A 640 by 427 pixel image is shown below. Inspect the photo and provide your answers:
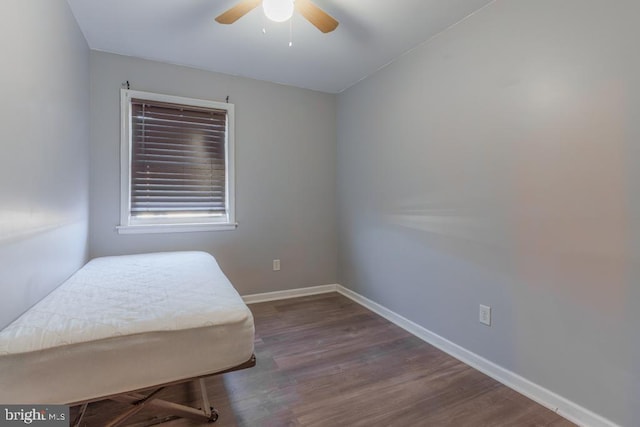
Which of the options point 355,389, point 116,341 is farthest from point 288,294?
point 116,341

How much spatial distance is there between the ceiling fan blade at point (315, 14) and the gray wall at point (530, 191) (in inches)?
37.8

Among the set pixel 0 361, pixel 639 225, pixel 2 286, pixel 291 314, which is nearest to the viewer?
pixel 0 361

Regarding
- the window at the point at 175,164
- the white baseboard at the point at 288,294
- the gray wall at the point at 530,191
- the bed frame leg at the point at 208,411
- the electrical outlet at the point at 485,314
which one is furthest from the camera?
the white baseboard at the point at 288,294

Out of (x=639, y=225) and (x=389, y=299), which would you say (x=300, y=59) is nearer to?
(x=389, y=299)

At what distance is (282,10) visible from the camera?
160 centimetres

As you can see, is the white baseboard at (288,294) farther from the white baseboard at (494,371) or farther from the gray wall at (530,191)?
the gray wall at (530,191)

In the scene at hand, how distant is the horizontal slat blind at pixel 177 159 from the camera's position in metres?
2.69

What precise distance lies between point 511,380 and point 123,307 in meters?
2.15

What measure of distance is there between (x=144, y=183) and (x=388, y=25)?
2444 millimetres

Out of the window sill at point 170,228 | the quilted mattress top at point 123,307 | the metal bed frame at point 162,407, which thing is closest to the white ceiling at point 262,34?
the window sill at point 170,228

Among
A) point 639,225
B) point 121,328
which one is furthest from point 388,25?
point 121,328

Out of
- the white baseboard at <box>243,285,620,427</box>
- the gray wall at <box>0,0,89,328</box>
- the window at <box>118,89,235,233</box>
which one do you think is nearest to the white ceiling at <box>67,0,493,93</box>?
the gray wall at <box>0,0,89,328</box>

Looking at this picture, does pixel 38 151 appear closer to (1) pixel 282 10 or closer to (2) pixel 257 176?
(1) pixel 282 10

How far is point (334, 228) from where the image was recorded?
140 inches
